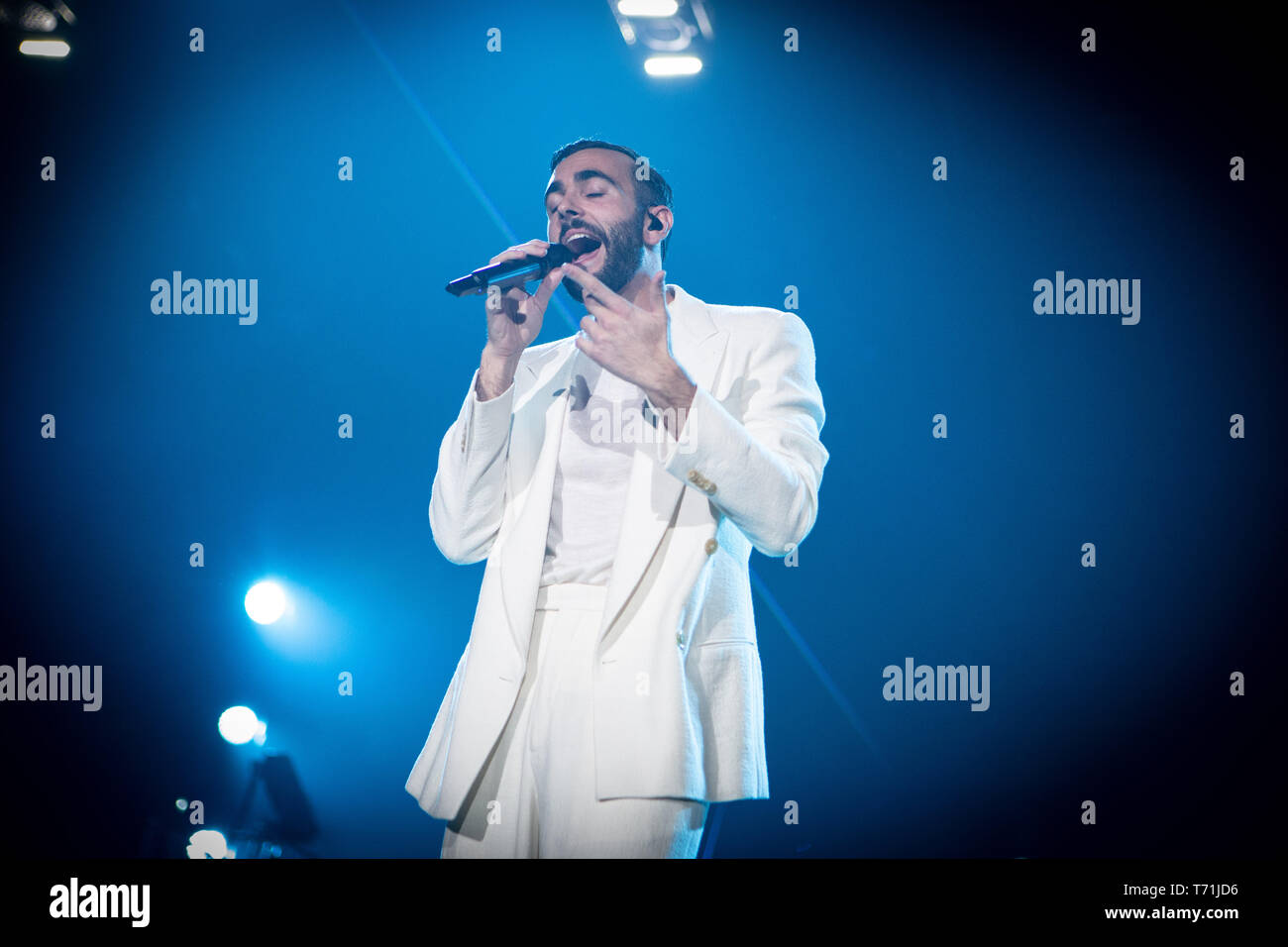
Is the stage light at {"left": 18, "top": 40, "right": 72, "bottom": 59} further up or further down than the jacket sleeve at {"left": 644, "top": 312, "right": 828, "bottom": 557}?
further up

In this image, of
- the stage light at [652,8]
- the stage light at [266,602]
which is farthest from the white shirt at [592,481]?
the stage light at [652,8]

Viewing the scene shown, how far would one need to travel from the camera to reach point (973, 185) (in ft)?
8.09

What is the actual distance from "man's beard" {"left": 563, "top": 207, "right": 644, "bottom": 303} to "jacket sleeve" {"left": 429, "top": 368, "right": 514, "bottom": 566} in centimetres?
32

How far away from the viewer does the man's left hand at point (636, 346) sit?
1762mm

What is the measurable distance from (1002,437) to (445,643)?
1.43 meters

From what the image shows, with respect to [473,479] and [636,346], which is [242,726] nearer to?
[473,479]

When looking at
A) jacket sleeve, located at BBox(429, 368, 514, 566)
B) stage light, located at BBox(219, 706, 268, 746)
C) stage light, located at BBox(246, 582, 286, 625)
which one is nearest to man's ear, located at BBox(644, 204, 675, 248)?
jacket sleeve, located at BBox(429, 368, 514, 566)

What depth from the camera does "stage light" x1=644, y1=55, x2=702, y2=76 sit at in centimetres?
A: 250

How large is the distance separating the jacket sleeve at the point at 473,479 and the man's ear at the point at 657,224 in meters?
0.49

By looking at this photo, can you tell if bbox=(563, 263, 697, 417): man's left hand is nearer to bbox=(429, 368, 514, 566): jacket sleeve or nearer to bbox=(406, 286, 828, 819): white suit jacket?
bbox=(406, 286, 828, 819): white suit jacket

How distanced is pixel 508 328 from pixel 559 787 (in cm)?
87

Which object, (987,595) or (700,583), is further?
(987,595)
